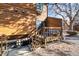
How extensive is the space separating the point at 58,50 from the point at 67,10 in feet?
1.92

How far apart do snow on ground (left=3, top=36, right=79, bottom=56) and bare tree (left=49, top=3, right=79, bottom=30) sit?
23 cm

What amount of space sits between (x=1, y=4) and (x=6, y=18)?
0.72 feet

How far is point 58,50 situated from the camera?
172 centimetres

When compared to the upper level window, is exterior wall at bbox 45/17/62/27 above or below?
below

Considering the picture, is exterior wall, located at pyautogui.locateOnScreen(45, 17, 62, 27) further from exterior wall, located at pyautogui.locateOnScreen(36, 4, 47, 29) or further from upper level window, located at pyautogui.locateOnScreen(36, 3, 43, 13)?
upper level window, located at pyautogui.locateOnScreen(36, 3, 43, 13)

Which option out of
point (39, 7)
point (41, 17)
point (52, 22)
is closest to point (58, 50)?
point (52, 22)

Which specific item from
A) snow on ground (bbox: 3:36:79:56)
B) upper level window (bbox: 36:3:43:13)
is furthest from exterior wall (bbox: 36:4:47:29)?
snow on ground (bbox: 3:36:79:56)

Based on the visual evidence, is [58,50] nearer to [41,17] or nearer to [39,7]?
[41,17]

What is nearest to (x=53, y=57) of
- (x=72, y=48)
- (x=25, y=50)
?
(x=72, y=48)

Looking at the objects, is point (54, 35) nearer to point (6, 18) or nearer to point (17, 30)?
point (17, 30)

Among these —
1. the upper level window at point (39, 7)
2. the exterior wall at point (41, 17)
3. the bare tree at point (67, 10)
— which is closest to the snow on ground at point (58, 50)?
the bare tree at point (67, 10)

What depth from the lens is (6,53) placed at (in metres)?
1.70

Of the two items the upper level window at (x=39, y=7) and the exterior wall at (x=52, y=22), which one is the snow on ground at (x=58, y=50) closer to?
the exterior wall at (x=52, y=22)

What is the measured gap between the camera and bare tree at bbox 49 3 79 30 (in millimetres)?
1666
